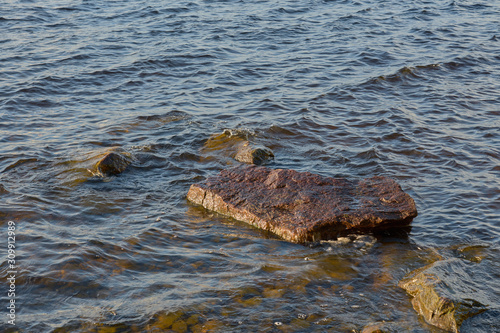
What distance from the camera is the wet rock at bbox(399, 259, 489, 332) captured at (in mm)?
4629

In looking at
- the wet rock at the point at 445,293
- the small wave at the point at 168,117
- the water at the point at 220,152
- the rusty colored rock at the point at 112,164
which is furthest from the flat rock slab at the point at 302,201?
the small wave at the point at 168,117

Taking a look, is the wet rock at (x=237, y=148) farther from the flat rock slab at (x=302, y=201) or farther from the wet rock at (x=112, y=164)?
the wet rock at (x=112, y=164)

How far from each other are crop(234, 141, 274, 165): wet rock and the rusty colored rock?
178cm

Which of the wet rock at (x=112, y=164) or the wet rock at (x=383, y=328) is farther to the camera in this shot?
the wet rock at (x=112, y=164)

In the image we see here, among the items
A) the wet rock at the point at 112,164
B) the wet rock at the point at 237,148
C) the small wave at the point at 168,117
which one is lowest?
the wet rock at the point at 237,148

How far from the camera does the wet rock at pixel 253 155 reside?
8016 millimetres

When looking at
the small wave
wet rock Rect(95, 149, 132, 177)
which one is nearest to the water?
the small wave

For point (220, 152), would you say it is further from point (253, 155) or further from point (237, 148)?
point (253, 155)

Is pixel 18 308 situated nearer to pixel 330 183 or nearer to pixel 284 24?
pixel 330 183

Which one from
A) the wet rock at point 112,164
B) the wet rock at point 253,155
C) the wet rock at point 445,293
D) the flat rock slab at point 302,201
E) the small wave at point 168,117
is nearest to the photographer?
the wet rock at point 445,293

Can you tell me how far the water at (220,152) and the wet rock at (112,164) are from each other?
0.17 metres

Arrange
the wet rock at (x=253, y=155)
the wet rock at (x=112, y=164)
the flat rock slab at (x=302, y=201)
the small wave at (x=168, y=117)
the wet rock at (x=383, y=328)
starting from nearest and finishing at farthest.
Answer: the wet rock at (x=383, y=328), the flat rock slab at (x=302, y=201), the wet rock at (x=112, y=164), the wet rock at (x=253, y=155), the small wave at (x=168, y=117)

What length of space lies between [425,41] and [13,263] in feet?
43.0

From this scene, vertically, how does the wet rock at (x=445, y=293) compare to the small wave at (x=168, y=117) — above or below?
below
